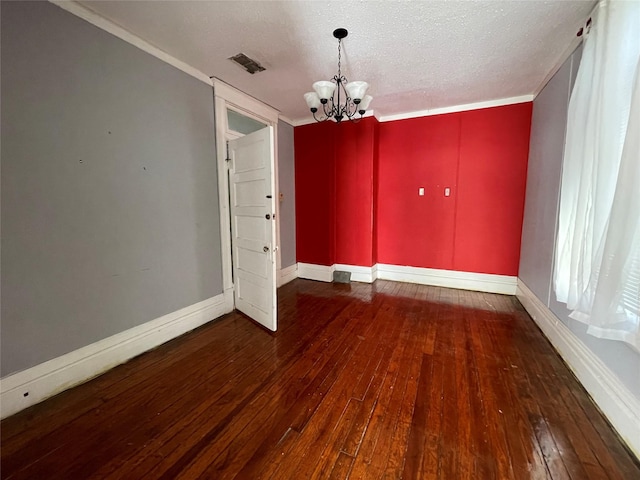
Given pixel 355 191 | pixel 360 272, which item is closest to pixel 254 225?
pixel 355 191

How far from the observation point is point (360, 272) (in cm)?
423

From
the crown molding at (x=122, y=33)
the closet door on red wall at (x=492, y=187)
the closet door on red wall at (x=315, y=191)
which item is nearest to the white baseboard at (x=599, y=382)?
the closet door on red wall at (x=492, y=187)

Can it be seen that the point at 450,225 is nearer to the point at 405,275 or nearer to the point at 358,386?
the point at 405,275

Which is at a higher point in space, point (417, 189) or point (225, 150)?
point (225, 150)

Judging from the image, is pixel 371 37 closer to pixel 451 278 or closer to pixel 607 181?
pixel 607 181

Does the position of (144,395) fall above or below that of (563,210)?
below

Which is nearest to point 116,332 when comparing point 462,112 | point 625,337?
point 625,337

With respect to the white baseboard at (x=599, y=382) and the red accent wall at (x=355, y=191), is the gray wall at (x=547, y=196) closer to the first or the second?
the white baseboard at (x=599, y=382)

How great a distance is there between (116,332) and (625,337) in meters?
3.30

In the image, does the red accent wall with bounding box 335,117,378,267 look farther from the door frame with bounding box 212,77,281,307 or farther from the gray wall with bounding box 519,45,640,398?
the gray wall with bounding box 519,45,640,398

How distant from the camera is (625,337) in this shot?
131 cm

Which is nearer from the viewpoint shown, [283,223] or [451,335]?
[451,335]

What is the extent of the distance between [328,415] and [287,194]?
11.0 feet

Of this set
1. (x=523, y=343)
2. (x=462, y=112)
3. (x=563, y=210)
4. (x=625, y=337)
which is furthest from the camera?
(x=462, y=112)
